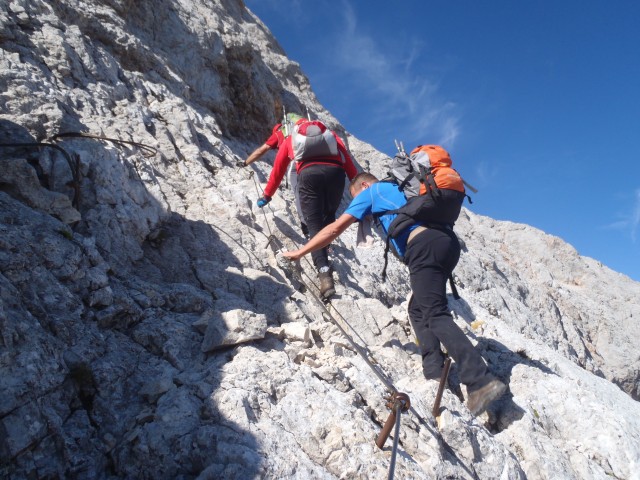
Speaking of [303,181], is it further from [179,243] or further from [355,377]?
[355,377]

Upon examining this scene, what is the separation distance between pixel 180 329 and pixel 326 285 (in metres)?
2.75

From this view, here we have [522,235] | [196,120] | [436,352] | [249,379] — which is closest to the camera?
[249,379]

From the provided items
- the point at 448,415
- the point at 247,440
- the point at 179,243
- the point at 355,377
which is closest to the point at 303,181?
the point at 179,243

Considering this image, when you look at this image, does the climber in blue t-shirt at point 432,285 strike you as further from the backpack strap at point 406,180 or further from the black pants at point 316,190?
the black pants at point 316,190

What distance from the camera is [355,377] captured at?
433 centimetres

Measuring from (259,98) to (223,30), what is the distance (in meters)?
2.44

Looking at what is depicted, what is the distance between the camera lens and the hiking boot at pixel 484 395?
4.55 m

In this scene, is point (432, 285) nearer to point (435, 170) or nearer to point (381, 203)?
point (381, 203)

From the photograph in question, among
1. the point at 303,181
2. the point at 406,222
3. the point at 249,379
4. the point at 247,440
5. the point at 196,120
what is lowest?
the point at 247,440

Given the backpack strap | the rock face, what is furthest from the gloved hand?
the backpack strap

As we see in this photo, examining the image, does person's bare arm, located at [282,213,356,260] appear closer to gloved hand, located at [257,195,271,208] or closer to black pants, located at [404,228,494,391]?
black pants, located at [404,228,494,391]

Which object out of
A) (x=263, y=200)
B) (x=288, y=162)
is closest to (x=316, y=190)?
(x=288, y=162)

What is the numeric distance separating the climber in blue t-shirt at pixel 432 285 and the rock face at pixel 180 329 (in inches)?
12.3

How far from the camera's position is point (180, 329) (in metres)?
4.45
